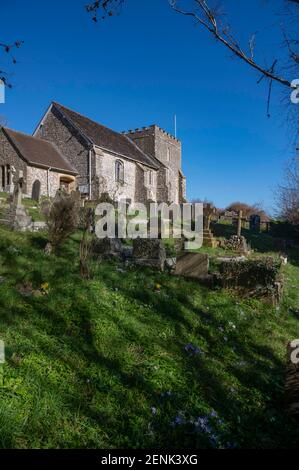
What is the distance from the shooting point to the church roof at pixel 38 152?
21042 millimetres

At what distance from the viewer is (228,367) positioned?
419 cm

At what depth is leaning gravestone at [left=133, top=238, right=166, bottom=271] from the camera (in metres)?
7.86

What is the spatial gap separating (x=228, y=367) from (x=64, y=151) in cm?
2402

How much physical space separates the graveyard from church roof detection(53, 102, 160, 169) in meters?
19.8

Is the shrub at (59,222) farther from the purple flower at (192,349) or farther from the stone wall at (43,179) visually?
the stone wall at (43,179)

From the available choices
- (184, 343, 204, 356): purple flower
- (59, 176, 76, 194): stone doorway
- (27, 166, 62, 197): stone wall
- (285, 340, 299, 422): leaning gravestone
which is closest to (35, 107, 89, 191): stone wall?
(59, 176, 76, 194): stone doorway

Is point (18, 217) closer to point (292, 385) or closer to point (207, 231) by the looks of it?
point (207, 231)

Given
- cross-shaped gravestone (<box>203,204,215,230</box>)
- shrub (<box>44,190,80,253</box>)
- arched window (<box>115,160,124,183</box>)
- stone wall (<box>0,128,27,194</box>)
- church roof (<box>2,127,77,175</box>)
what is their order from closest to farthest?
shrub (<box>44,190,80,253</box>) < cross-shaped gravestone (<box>203,204,215,230</box>) < stone wall (<box>0,128,27,194</box>) < church roof (<box>2,127,77,175</box>) < arched window (<box>115,160,124,183</box>)

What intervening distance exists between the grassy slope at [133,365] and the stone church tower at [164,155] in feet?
89.2

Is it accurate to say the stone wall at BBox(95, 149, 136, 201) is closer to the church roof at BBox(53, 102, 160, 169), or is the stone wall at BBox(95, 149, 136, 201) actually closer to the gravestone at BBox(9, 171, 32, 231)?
the church roof at BBox(53, 102, 160, 169)

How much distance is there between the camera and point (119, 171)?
2752 cm

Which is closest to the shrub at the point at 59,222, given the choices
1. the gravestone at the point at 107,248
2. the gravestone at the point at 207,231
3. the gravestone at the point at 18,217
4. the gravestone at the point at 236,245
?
the gravestone at the point at 107,248

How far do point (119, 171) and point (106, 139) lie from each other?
3.27 m

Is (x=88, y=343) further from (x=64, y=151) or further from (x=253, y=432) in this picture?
(x=64, y=151)
